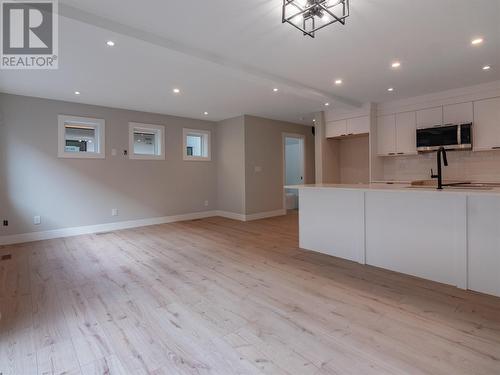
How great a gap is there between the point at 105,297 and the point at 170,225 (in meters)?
3.47

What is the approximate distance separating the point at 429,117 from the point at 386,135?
0.79m

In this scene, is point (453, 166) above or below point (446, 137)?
below

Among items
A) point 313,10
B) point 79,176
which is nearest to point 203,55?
point 313,10

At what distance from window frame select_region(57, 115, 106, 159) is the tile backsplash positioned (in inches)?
235

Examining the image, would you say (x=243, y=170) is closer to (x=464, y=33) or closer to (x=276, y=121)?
(x=276, y=121)

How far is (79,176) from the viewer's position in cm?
512

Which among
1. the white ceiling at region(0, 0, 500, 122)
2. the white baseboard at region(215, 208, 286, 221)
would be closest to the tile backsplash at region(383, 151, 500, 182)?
the white ceiling at region(0, 0, 500, 122)

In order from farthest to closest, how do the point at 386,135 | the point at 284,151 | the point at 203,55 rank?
the point at 284,151, the point at 386,135, the point at 203,55

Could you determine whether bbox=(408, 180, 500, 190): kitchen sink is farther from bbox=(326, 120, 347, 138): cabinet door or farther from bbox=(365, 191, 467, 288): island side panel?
bbox=(326, 120, 347, 138): cabinet door

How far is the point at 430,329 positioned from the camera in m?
1.91

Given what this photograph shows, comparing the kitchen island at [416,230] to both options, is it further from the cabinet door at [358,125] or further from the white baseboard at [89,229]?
the white baseboard at [89,229]

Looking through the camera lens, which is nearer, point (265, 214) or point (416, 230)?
point (416, 230)

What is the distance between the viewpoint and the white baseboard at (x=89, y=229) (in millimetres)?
4547
